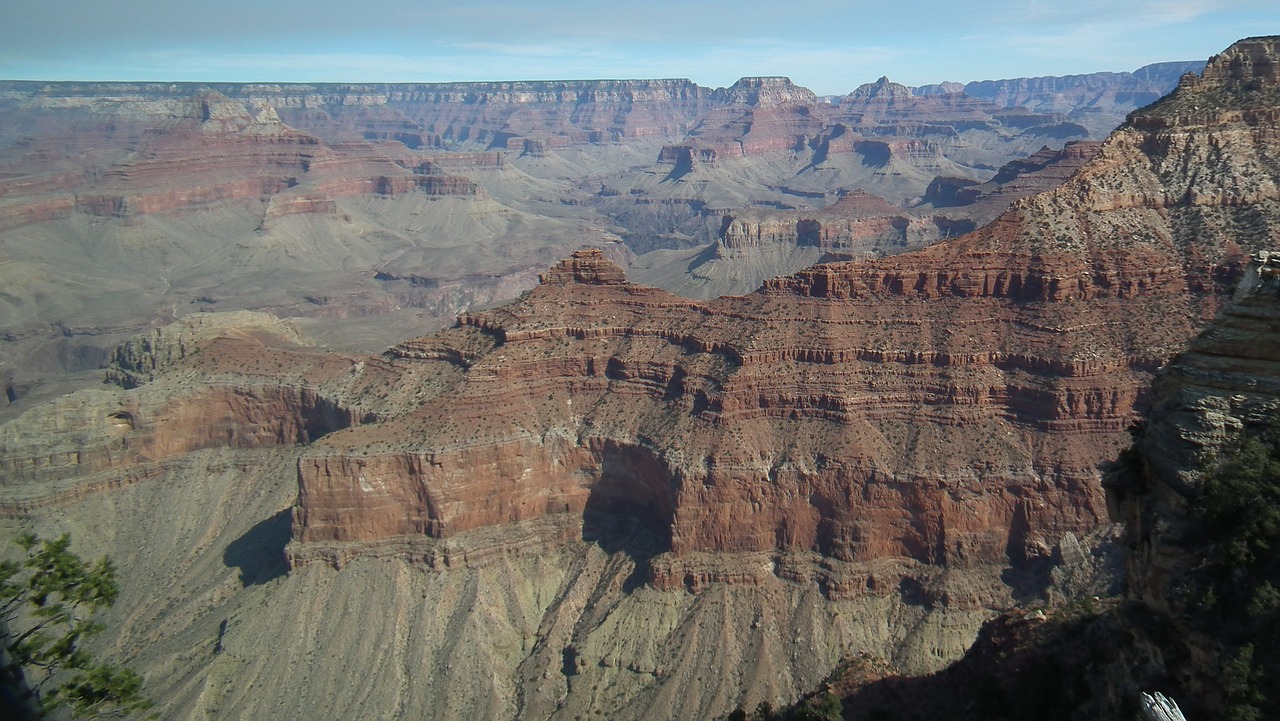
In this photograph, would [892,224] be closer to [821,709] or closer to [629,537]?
[629,537]

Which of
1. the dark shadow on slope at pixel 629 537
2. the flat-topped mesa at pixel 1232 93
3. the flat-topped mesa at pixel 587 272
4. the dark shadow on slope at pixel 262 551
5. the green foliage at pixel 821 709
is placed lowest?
the dark shadow on slope at pixel 262 551

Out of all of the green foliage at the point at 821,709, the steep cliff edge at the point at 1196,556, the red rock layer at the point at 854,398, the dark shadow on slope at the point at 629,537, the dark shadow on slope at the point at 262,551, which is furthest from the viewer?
the dark shadow on slope at the point at 262,551

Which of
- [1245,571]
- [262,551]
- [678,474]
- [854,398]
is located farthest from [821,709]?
[262,551]

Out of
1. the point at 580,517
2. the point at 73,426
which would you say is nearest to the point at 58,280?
the point at 73,426

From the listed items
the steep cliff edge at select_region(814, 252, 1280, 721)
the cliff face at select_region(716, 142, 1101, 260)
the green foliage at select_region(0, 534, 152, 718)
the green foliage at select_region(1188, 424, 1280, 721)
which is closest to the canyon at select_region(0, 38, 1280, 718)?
the steep cliff edge at select_region(814, 252, 1280, 721)

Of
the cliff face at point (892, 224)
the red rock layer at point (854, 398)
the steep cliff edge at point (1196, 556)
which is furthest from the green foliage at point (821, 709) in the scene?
the cliff face at point (892, 224)

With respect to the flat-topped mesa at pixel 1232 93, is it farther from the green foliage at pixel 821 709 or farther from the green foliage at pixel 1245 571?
the green foliage at pixel 821 709
